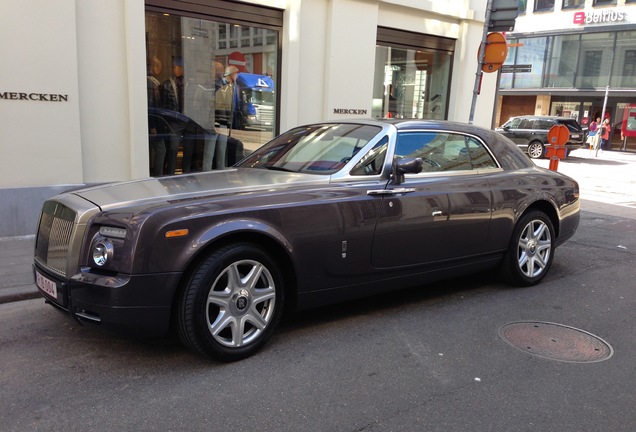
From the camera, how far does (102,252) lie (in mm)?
3287

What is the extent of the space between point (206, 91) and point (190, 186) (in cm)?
570

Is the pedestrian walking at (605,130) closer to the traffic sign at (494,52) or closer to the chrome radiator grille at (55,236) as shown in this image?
the traffic sign at (494,52)

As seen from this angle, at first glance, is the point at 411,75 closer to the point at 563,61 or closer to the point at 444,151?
the point at 444,151

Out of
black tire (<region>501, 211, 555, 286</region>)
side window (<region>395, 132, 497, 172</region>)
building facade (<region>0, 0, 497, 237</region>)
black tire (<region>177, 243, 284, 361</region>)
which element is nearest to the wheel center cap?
black tire (<region>177, 243, 284, 361</region>)

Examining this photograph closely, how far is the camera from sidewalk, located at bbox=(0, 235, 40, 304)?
484 cm

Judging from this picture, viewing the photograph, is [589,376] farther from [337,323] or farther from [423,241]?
[337,323]

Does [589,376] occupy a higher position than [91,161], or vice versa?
[91,161]

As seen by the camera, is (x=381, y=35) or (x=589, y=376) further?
(x=381, y=35)

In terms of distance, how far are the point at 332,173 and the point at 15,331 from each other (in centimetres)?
277

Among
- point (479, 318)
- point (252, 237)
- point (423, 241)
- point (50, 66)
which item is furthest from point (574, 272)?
point (50, 66)

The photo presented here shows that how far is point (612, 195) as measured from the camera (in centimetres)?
1295

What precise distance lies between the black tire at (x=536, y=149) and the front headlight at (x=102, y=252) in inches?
885

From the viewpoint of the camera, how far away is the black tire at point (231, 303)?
340cm

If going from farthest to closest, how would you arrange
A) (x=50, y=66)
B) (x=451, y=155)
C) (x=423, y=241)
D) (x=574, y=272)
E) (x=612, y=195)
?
(x=612, y=195) → (x=50, y=66) → (x=574, y=272) → (x=451, y=155) → (x=423, y=241)
